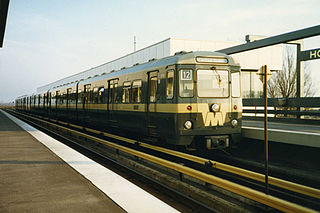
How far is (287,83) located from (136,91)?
24760 mm

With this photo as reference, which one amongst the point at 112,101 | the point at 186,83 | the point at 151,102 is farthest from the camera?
the point at 112,101

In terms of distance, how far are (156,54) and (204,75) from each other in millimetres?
24618

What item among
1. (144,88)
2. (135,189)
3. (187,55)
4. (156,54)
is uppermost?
(156,54)

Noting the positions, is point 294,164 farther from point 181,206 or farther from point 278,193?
point 181,206

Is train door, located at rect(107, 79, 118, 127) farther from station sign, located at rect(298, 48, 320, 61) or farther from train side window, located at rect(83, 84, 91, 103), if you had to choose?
station sign, located at rect(298, 48, 320, 61)

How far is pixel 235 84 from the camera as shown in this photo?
33.6 feet

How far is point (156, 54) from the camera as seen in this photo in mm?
33938

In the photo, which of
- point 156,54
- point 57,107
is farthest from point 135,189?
point 156,54

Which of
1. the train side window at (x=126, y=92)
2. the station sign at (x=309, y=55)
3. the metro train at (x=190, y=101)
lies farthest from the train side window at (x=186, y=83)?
the station sign at (x=309, y=55)

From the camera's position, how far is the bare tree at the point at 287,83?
31.4 metres

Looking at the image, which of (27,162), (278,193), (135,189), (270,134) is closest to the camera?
(135,189)

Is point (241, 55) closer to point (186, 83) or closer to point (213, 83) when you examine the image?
point (213, 83)

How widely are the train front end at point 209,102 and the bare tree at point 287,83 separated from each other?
22.9 m

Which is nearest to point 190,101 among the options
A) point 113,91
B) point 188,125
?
point 188,125
